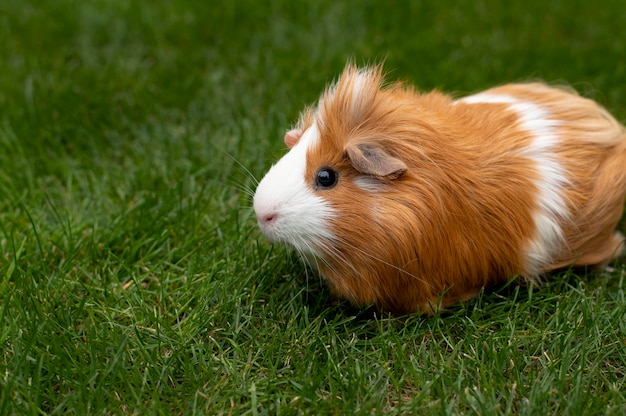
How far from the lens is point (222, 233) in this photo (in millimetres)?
2857

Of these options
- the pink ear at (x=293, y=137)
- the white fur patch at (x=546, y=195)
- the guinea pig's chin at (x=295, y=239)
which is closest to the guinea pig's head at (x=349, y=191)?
the guinea pig's chin at (x=295, y=239)

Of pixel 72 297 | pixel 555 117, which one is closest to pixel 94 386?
pixel 72 297

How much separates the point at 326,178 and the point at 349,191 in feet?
0.30

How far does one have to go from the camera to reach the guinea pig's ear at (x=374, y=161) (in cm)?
215

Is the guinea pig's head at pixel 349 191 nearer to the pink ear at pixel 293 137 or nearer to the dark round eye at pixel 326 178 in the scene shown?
the dark round eye at pixel 326 178

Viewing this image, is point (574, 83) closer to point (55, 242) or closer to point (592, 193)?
point (592, 193)

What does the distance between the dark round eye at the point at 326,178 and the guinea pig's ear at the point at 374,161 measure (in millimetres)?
89

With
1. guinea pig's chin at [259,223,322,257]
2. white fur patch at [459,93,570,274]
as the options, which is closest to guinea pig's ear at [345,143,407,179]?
guinea pig's chin at [259,223,322,257]

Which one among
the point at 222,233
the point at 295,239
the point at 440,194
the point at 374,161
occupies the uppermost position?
the point at 374,161

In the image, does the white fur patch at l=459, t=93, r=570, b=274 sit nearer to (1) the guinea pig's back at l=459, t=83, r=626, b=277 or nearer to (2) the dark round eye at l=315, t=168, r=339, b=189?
(1) the guinea pig's back at l=459, t=83, r=626, b=277

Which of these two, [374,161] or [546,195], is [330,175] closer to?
[374,161]

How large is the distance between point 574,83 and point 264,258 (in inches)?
90.3

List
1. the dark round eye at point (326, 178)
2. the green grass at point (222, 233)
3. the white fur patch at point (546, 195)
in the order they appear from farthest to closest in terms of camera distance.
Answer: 1. the white fur patch at point (546, 195)
2. the dark round eye at point (326, 178)
3. the green grass at point (222, 233)

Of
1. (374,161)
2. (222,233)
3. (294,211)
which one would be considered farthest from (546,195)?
(222,233)
